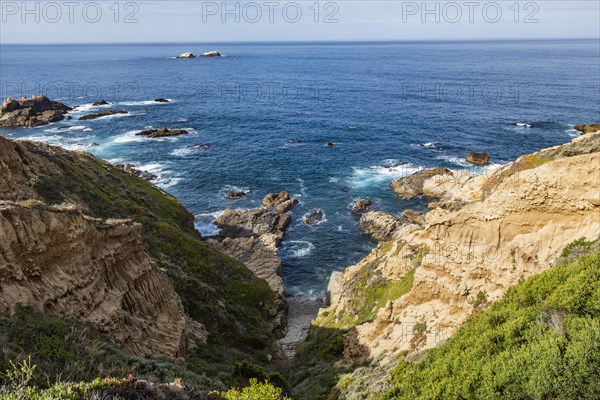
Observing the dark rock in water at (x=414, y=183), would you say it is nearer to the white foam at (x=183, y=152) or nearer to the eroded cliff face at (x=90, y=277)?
the white foam at (x=183, y=152)

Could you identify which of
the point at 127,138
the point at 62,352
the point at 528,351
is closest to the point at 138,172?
the point at 127,138

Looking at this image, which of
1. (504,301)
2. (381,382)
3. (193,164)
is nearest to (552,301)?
(504,301)

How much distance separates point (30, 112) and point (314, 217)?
303ft

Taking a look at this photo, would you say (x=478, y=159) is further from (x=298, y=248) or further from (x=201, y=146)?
(x=201, y=146)

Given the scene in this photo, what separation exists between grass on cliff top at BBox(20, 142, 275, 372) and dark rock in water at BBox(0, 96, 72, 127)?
76.6 meters

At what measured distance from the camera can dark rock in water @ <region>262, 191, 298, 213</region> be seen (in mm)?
65688

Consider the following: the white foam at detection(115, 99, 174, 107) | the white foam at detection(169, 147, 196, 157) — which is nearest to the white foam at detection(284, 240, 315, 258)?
the white foam at detection(169, 147, 196, 157)

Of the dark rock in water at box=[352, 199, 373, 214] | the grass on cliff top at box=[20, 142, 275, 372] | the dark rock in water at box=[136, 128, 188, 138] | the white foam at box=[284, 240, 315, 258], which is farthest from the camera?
the dark rock in water at box=[136, 128, 188, 138]

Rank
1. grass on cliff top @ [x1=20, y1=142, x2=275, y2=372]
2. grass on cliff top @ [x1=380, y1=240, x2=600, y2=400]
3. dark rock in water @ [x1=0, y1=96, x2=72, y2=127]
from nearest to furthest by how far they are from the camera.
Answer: grass on cliff top @ [x1=380, y1=240, x2=600, y2=400] < grass on cliff top @ [x1=20, y1=142, x2=275, y2=372] < dark rock in water @ [x1=0, y1=96, x2=72, y2=127]

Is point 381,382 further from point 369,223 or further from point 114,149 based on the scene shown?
point 114,149

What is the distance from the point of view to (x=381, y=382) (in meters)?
19.8

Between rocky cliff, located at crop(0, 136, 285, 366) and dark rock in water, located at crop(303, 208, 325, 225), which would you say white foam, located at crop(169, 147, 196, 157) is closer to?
dark rock in water, located at crop(303, 208, 325, 225)

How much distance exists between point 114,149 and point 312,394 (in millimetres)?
80713

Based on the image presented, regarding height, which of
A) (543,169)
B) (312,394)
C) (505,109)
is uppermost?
(505,109)
